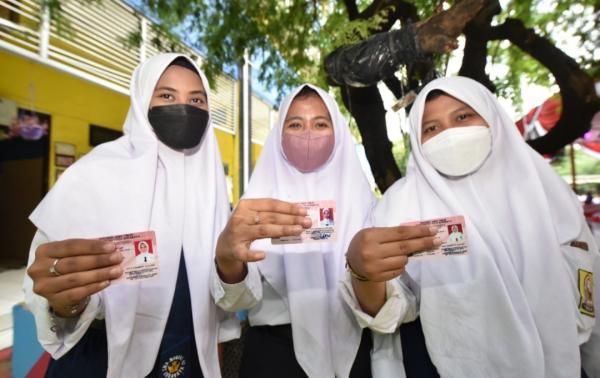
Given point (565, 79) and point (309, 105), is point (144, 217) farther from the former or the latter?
point (565, 79)

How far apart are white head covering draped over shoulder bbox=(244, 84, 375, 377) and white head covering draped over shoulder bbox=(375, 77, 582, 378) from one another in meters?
0.23

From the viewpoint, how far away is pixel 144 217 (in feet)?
4.83

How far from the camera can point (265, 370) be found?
1.57m

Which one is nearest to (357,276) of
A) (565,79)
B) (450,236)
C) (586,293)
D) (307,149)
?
(450,236)

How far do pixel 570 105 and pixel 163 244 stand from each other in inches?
139

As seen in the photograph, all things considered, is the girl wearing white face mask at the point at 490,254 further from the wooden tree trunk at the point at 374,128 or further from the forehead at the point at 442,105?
the wooden tree trunk at the point at 374,128

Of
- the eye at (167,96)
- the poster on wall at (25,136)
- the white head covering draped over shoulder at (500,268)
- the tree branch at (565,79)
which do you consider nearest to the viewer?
the white head covering draped over shoulder at (500,268)

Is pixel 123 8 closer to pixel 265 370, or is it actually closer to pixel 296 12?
pixel 296 12

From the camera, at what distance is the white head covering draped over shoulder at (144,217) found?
139 centimetres

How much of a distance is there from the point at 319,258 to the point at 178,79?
1057 millimetres

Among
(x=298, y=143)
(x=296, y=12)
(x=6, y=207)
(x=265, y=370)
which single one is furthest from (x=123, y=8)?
(x=265, y=370)

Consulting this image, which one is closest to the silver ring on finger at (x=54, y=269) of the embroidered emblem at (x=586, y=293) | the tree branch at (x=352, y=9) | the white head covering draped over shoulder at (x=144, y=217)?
the white head covering draped over shoulder at (x=144, y=217)

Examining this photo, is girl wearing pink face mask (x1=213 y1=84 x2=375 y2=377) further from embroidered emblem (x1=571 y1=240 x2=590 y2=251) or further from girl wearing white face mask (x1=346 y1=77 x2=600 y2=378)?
embroidered emblem (x1=571 y1=240 x2=590 y2=251)

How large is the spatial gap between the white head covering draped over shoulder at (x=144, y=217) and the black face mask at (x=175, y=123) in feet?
0.13
